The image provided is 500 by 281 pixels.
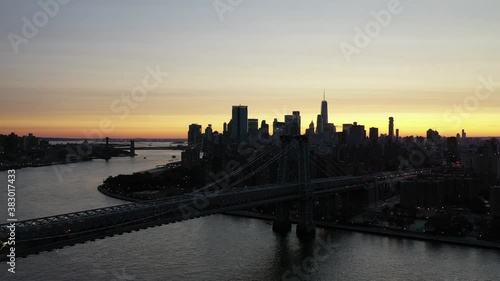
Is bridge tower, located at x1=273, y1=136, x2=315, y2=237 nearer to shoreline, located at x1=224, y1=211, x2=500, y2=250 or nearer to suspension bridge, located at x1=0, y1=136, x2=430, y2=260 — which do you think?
suspension bridge, located at x1=0, y1=136, x2=430, y2=260

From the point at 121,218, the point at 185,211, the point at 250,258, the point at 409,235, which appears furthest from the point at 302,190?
the point at 121,218

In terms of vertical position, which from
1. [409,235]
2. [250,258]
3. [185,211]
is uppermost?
[185,211]

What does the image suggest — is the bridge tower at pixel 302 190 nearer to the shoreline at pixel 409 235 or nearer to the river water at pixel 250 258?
the river water at pixel 250 258

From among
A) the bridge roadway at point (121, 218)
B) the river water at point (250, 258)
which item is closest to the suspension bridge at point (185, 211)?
the bridge roadway at point (121, 218)

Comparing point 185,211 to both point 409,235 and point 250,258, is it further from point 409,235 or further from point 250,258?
point 409,235

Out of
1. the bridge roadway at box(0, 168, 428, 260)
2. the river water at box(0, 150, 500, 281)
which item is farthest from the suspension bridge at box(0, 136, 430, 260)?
the river water at box(0, 150, 500, 281)

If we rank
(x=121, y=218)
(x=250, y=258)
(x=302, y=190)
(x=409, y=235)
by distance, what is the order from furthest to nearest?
1. (x=302, y=190)
2. (x=409, y=235)
3. (x=250, y=258)
4. (x=121, y=218)
